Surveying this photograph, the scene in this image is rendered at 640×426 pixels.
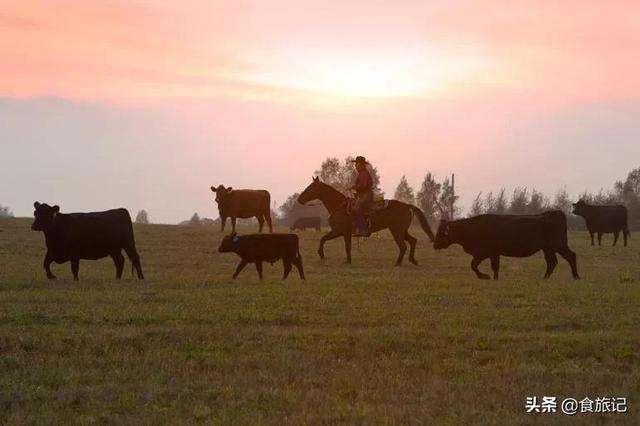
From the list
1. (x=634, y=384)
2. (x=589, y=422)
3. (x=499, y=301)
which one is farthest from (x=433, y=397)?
(x=499, y=301)

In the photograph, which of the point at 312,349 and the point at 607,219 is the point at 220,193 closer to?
the point at 607,219

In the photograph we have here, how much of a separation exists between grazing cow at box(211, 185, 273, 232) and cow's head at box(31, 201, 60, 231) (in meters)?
16.9

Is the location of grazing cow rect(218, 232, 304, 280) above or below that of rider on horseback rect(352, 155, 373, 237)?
below

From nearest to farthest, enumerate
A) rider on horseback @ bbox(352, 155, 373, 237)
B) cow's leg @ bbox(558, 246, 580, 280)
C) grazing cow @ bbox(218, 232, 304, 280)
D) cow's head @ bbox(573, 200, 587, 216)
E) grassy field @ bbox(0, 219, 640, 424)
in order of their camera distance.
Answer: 1. grassy field @ bbox(0, 219, 640, 424)
2. grazing cow @ bbox(218, 232, 304, 280)
3. cow's leg @ bbox(558, 246, 580, 280)
4. rider on horseback @ bbox(352, 155, 373, 237)
5. cow's head @ bbox(573, 200, 587, 216)

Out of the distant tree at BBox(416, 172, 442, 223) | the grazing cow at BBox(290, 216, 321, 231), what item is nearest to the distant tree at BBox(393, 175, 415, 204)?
the distant tree at BBox(416, 172, 442, 223)

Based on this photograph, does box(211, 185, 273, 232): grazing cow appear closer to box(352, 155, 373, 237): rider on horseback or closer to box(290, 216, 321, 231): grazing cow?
box(352, 155, 373, 237): rider on horseback

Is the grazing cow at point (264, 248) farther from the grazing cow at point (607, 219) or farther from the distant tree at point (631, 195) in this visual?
the distant tree at point (631, 195)

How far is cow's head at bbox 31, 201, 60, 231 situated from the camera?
64.8 ft

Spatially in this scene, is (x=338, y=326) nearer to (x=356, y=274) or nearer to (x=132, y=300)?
(x=132, y=300)

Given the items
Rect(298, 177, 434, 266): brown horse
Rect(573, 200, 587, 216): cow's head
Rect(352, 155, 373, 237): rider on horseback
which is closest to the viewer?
Rect(352, 155, 373, 237): rider on horseback

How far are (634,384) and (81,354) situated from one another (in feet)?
21.4

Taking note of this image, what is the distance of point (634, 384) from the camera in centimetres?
924

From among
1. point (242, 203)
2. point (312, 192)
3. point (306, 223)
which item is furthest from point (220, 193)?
point (306, 223)

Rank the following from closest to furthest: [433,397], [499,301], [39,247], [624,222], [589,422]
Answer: [589,422]
[433,397]
[499,301]
[39,247]
[624,222]
